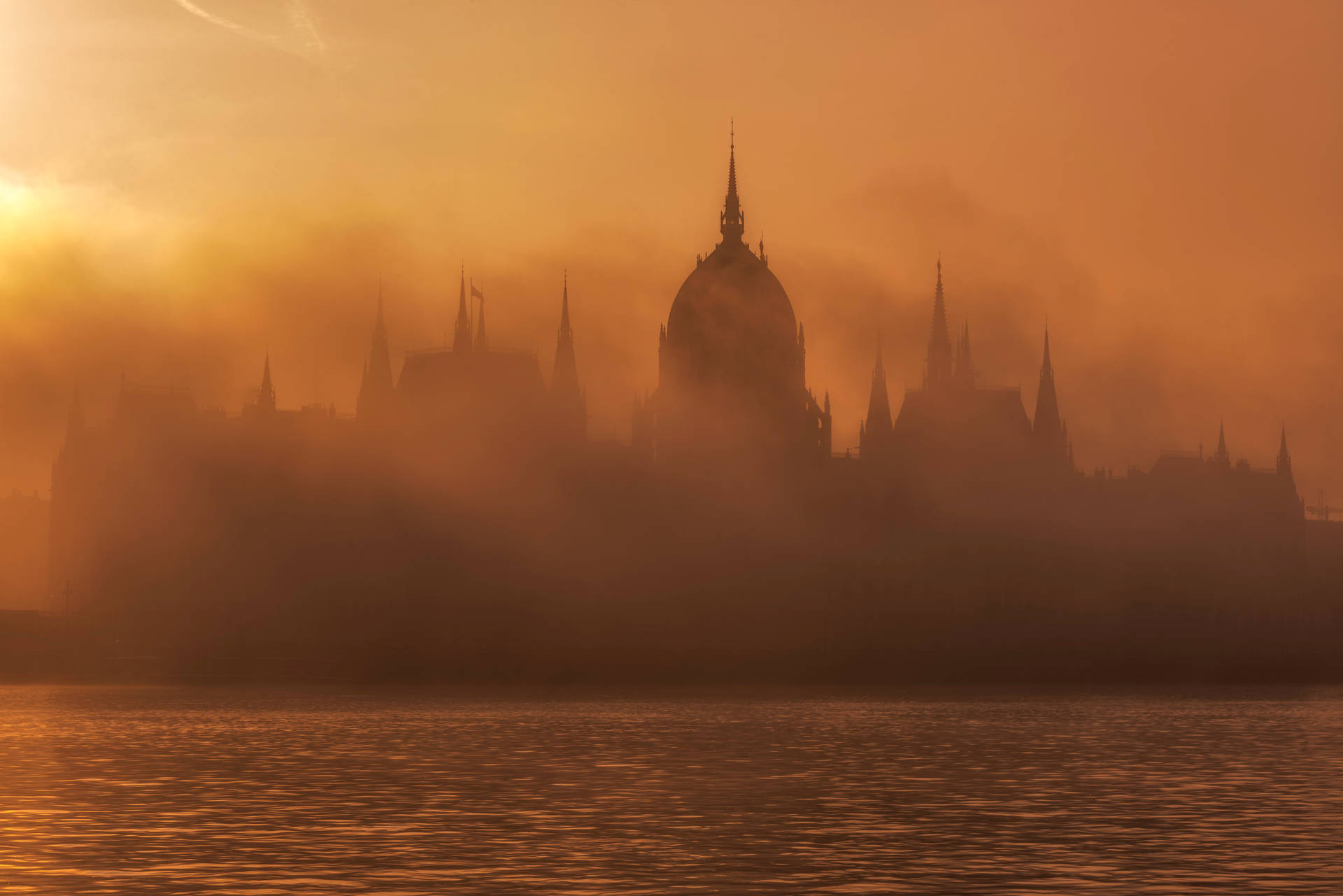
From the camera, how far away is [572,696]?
474 ft

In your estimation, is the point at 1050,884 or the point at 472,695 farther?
the point at 472,695

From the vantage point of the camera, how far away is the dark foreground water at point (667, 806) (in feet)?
131

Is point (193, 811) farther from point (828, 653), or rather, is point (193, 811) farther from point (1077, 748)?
point (828, 653)

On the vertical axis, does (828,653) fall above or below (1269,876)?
above

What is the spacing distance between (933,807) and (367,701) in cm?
8341

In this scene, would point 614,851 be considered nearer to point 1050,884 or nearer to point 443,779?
point 1050,884

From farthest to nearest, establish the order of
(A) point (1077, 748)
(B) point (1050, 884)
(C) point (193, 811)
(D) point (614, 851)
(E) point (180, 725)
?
1. (E) point (180, 725)
2. (A) point (1077, 748)
3. (C) point (193, 811)
4. (D) point (614, 851)
5. (B) point (1050, 884)

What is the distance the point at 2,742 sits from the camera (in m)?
85.0

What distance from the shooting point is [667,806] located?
5453 centimetres

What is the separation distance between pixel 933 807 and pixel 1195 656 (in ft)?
485

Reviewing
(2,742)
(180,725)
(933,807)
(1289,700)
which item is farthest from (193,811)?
(1289,700)

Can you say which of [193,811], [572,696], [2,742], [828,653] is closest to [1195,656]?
[828,653]

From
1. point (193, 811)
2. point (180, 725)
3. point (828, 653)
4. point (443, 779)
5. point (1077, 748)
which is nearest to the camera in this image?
point (193, 811)

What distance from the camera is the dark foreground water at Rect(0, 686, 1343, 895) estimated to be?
40.0 m
